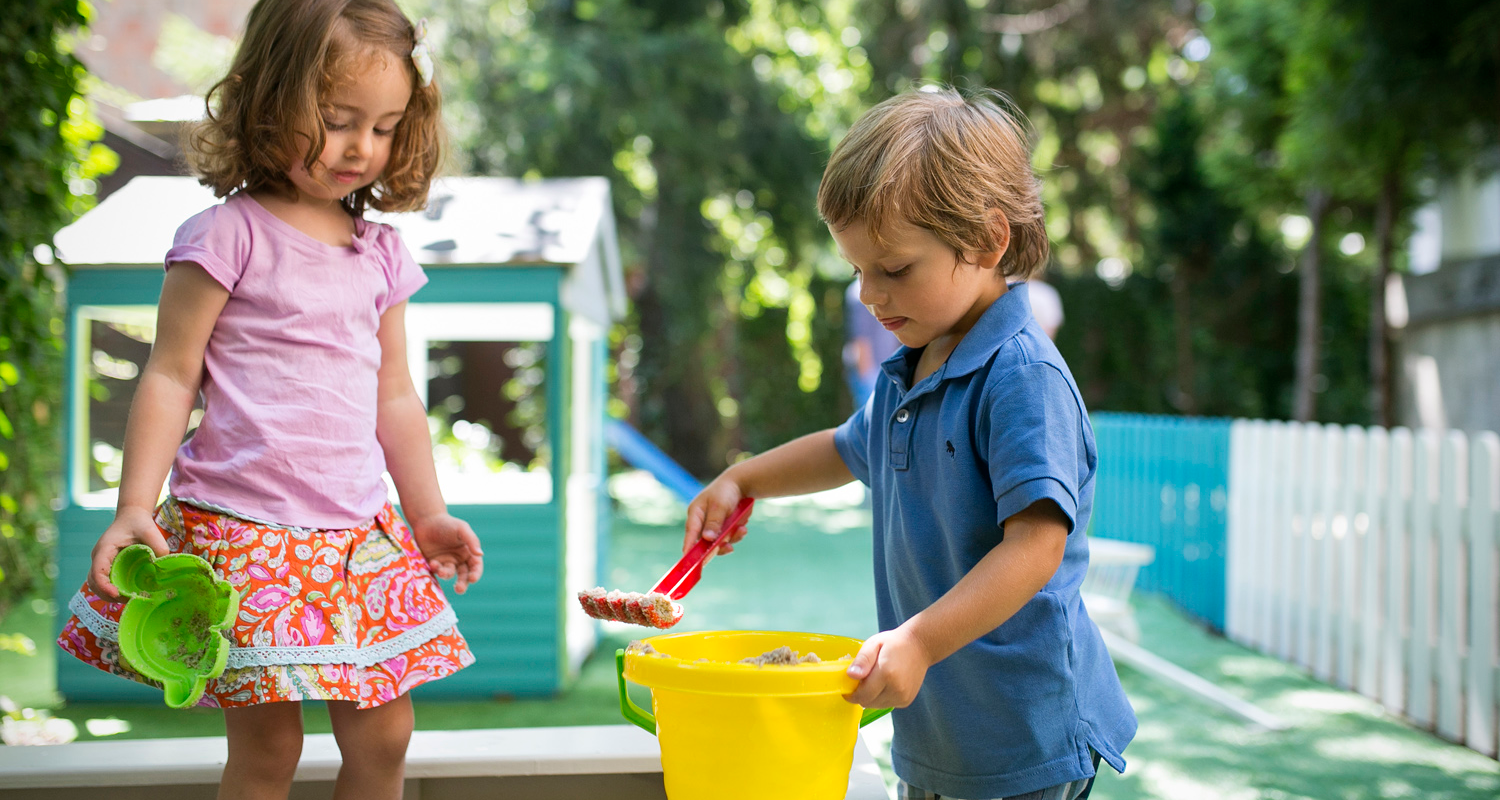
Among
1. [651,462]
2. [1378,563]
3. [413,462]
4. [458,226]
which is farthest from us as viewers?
[651,462]

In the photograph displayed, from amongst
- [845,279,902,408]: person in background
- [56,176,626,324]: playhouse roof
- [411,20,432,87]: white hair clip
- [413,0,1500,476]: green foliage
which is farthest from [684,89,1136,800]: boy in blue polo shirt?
[413,0,1500,476]: green foliage

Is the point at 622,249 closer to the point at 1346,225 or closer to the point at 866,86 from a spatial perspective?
the point at 866,86

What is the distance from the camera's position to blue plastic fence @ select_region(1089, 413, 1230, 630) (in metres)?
5.31

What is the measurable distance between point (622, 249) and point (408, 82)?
878 cm

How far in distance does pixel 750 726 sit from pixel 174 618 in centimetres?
75

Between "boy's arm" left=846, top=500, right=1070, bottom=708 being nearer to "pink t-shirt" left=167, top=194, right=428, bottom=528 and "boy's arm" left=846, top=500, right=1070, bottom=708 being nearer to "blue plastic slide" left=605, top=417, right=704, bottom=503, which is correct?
"pink t-shirt" left=167, top=194, right=428, bottom=528

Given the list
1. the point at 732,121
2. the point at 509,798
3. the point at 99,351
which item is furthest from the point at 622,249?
the point at 509,798

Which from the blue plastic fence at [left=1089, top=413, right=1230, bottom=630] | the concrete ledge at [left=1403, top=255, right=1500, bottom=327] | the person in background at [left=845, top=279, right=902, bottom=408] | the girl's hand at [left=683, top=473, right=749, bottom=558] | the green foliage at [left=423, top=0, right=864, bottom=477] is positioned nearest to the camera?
the girl's hand at [left=683, top=473, right=749, bottom=558]

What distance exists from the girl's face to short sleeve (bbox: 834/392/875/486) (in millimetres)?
846

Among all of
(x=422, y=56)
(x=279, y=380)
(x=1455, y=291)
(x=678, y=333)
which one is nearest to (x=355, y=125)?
(x=422, y=56)

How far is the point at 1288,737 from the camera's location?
3.44m

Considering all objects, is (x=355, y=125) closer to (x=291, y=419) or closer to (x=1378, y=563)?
(x=291, y=419)

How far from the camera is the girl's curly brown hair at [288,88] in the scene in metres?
1.53

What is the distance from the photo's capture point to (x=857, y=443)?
1.78 metres
